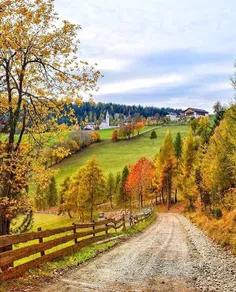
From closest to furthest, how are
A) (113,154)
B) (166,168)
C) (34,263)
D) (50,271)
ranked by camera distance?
(34,263), (50,271), (166,168), (113,154)

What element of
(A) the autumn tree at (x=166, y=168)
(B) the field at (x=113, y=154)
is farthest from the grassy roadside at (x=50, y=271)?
(B) the field at (x=113, y=154)

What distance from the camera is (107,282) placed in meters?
9.37

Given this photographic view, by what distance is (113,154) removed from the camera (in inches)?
4970

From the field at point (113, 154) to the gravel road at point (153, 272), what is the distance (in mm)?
85240

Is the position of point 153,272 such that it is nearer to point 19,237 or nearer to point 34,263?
point 34,263

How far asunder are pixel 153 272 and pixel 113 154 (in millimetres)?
115392

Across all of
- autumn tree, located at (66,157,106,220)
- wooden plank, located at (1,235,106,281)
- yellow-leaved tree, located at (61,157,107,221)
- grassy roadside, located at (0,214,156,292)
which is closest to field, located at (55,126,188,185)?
yellow-leaved tree, located at (61,157,107,221)

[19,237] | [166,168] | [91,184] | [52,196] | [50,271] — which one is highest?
[19,237]

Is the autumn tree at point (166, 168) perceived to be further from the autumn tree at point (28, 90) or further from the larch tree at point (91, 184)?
the autumn tree at point (28, 90)

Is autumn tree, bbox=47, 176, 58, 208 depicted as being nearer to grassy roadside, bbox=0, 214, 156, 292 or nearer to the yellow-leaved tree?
the yellow-leaved tree

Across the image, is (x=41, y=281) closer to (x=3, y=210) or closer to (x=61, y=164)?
(x=3, y=210)

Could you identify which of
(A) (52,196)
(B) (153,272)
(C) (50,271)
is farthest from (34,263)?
(A) (52,196)

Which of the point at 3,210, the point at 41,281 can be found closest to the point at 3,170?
the point at 3,210

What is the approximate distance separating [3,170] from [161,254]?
8060 mm
